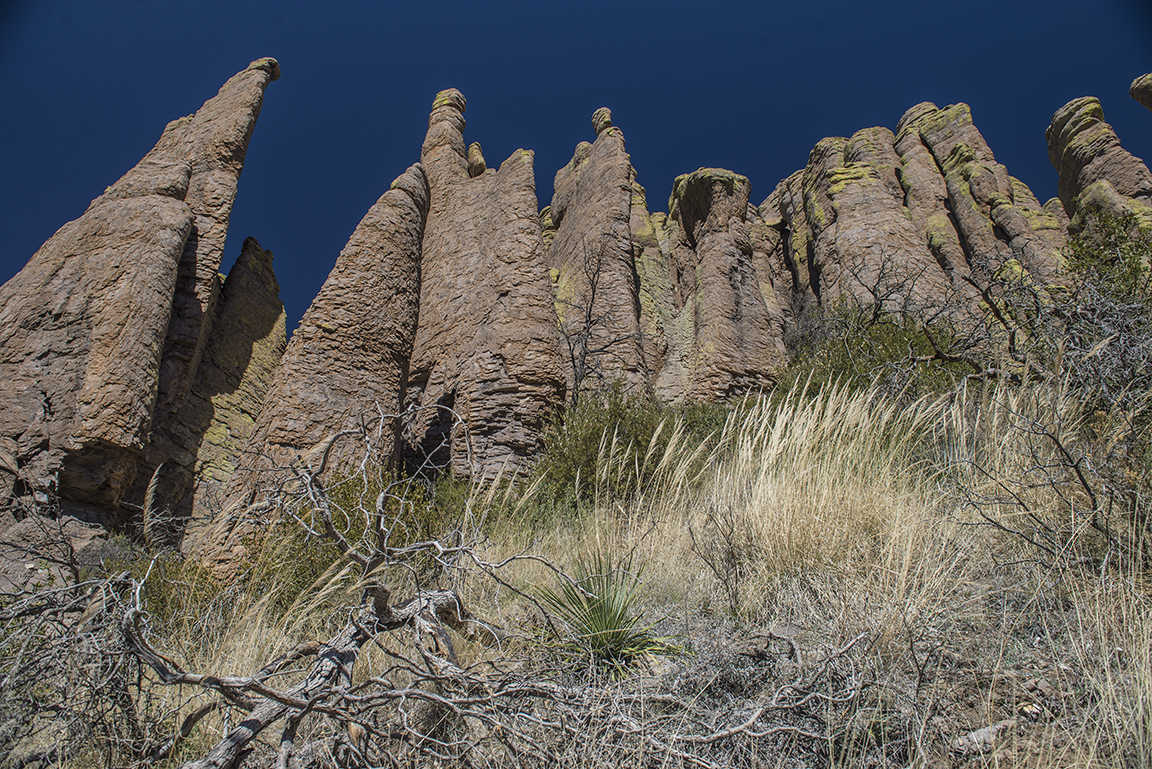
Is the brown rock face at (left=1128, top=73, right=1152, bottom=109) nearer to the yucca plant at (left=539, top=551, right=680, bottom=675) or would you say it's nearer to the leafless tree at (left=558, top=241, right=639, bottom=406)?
the leafless tree at (left=558, top=241, right=639, bottom=406)

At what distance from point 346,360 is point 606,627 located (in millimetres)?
6288

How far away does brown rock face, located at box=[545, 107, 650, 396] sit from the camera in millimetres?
11516

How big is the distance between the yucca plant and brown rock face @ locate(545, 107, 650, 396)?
6.72 m

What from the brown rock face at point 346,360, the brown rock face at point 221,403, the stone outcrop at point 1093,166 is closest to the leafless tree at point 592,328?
the brown rock face at point 346,360

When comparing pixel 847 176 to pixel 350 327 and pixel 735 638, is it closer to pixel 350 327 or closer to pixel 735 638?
pixel 350 327

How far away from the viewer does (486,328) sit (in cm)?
812

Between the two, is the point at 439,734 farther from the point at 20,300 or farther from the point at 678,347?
the point at 678,347

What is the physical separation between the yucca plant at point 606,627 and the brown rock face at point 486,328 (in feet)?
10.1

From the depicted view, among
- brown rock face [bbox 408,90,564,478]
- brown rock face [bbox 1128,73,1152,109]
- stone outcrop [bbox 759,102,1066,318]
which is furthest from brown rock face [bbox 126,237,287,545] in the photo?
brown rock face [bbox 1128,73,1152,109]

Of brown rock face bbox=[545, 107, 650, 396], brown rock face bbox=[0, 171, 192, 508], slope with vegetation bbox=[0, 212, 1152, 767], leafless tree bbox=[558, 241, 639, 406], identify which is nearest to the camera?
slope with vegetation bbox=[0, 212, 1152, 767]

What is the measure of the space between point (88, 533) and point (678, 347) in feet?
40.8

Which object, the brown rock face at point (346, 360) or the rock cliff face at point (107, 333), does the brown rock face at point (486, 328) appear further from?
the rock cliff face at point (107, 333)

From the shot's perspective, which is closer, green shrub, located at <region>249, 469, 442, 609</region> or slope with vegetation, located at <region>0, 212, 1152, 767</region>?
slope with vegetation, located at <region>0, 212, 1152, 767</region>

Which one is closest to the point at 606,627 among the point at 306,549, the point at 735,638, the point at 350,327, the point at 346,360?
the point at 735,638
